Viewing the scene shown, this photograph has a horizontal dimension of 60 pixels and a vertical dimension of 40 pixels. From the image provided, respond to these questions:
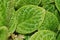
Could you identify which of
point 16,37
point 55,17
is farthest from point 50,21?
point 16,37

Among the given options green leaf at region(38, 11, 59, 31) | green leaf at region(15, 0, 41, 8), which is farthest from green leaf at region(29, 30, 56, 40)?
green leaf at region(15, 0, 41, 8)

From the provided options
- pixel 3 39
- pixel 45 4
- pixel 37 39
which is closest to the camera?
pixel 3 39

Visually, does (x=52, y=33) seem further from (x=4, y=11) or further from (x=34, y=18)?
(x=4, y=11)

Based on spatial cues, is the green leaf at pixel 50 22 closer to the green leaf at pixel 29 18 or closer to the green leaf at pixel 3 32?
the green leaf at pixel 29 18

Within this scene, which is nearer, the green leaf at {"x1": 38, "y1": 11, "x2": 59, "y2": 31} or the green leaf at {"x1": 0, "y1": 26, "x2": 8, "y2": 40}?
the green leaf at {"x1": 0, "y1": 26, "x2": 8, "y2": 40}

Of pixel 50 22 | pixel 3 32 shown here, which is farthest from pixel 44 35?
pixel 3 32

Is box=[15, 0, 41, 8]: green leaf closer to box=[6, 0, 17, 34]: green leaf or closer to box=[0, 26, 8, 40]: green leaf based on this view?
box=[6, 0, 17, 34]: green leaf

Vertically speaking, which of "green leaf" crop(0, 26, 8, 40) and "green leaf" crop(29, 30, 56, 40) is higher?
"green leaf" crop(0, 26, 8, 40)
